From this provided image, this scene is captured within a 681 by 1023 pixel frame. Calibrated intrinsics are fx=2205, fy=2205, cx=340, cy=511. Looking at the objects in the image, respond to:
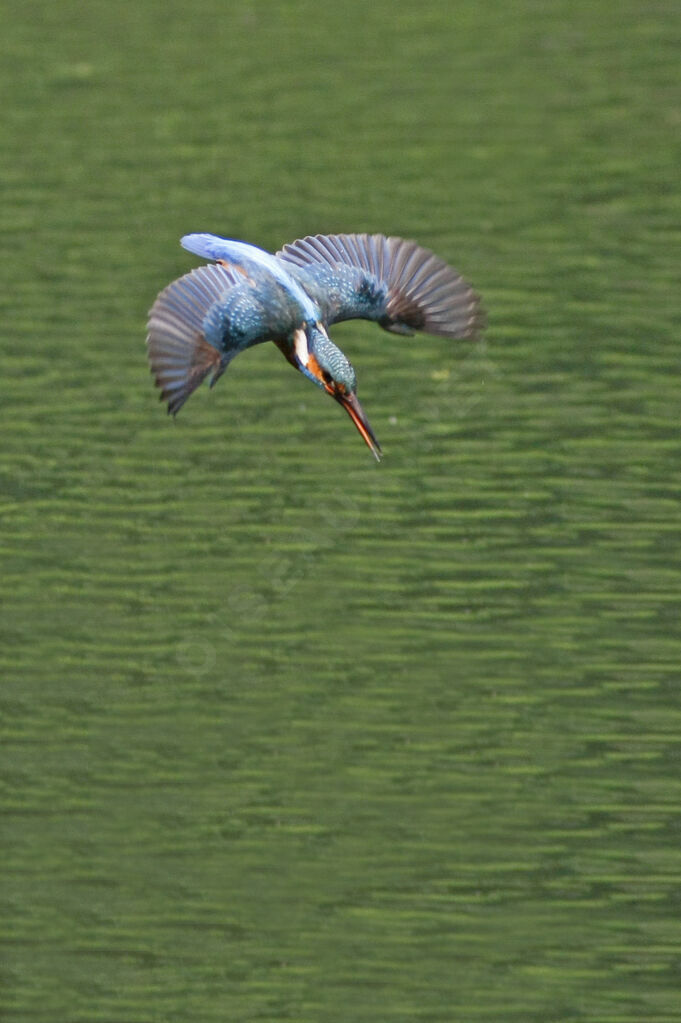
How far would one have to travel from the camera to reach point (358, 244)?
1039cm

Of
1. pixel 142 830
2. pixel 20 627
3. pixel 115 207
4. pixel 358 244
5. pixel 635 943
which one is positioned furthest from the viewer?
pixel 115 207

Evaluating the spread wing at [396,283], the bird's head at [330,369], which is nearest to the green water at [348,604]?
the spread wing at [396,283]

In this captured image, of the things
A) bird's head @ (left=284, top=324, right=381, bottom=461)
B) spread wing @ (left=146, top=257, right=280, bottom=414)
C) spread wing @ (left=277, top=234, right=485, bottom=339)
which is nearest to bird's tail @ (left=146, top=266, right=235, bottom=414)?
spread wing @ (left=146, top=257, right=280, bottom=414)

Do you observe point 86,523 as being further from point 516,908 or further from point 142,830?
point 516,908

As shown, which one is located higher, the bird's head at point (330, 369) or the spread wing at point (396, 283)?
the spread wing at point (396, 283)

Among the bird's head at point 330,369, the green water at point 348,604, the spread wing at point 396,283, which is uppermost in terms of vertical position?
the spread wing at point 396,283

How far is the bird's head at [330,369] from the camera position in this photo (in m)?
9.05

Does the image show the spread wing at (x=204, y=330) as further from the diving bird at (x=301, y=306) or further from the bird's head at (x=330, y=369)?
the bird's head at (x=330, y=369)

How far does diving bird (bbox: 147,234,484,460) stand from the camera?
9305 millimetres

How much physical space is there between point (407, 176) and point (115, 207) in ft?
11.1

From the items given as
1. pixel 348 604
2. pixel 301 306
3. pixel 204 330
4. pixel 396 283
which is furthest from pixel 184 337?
pixel 348 604

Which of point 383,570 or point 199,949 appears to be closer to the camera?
point 199,949

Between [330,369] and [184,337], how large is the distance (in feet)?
2.59

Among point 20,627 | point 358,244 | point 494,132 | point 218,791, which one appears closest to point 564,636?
point 218,791
